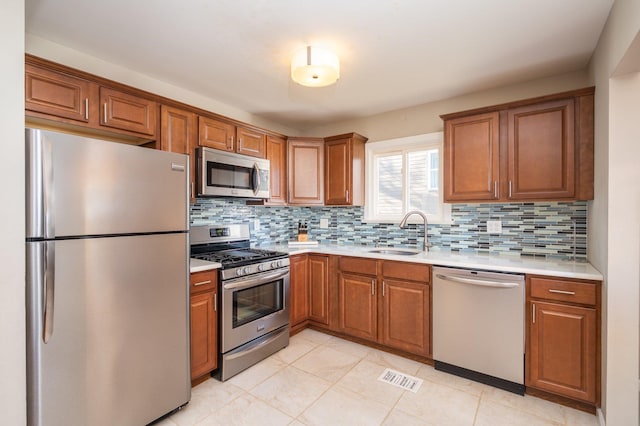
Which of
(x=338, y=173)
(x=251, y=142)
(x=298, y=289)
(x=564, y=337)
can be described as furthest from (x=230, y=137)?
(x=564, y=337)

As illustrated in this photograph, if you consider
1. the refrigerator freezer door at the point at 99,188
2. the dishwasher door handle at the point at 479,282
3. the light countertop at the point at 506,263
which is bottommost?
the dishwasher door handle at the point at 479,282

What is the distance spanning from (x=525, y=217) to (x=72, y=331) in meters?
3.25

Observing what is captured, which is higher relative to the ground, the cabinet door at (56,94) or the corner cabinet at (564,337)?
the cabinet door at (56,94)

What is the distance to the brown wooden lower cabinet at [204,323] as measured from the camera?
218 centimetres

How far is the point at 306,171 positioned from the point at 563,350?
8.90 feet

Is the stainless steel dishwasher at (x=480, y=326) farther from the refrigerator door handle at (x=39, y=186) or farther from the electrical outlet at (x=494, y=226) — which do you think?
the refrigerator door handle at (x=39, y=186)

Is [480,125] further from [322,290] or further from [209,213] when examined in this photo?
[209,213]

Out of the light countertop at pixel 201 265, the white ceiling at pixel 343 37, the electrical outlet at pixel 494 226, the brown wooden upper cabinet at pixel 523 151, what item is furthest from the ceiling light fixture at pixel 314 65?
the electrical outlet at pixel 494 226

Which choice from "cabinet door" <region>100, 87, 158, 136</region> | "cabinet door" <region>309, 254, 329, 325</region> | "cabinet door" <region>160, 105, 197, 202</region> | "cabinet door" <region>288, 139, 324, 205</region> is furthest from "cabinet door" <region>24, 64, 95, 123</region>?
"cabinet door" <region>309, 254, 329, 325</region>

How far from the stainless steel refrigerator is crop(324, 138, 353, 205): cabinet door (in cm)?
184

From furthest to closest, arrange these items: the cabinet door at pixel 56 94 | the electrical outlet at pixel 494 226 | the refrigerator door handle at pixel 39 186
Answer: the electrical outlet at pixel 494 226 → the cabinet door at pixel 56 94 → the refrigerator door handle at pixel 39 186

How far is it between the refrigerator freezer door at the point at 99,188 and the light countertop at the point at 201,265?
1.21 feet

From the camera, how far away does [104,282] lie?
1.59 m

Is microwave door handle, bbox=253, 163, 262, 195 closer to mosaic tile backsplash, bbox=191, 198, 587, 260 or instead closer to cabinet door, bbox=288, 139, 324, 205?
mosaic tile backsplash, bbox=191, 198, 587, 260
